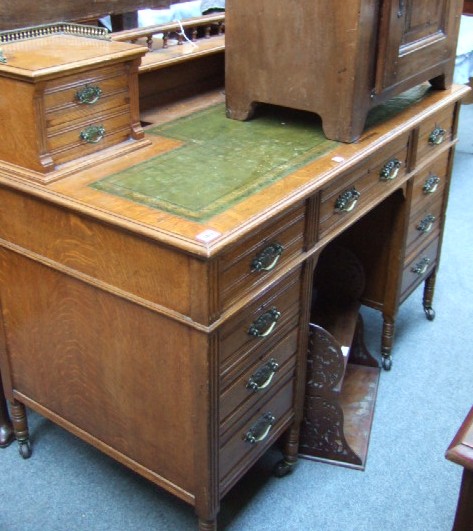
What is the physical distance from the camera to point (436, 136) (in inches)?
86.4

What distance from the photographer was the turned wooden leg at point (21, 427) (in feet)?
6.33

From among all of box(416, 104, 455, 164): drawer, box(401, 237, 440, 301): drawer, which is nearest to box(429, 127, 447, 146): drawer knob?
box(416, 104, 455, 164): drawer

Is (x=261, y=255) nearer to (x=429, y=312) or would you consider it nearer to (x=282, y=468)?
(x=282, y=468)

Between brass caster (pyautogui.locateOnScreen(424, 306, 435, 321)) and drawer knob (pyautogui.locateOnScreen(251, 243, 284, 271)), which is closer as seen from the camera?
drawer knob (pyautogui.locateOnScreen(251, 243, 284, 271))

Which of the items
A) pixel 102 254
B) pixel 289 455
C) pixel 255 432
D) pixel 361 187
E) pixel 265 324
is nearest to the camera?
pixel 102 254

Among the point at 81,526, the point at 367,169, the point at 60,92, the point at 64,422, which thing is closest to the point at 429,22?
the point at 367,169

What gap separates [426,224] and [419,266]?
0.50ft

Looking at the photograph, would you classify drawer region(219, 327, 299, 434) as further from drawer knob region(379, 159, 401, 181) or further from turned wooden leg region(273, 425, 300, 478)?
drawer knob region(379, 159, 401, 181)

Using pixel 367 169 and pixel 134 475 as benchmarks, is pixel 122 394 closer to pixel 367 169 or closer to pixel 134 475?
pixel 134 475

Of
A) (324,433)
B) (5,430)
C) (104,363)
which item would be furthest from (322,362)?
(5,430)

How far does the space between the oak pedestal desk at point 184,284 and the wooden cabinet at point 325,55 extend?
83 mm

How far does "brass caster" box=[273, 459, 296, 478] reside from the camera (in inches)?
76.5

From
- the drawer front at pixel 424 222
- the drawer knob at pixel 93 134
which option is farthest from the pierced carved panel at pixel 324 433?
the drawer knob at pixel 93 134

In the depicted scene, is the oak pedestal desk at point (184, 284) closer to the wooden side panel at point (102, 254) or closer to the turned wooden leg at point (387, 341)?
the wooden side panel at point (102, 254)
